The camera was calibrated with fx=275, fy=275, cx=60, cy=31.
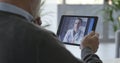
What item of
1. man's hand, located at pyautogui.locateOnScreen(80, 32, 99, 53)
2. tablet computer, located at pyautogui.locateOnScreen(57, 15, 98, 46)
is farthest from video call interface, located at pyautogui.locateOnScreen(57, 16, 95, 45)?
man's hand, located at pyautogui.locateOnScreen(80, 32, 99, 53)

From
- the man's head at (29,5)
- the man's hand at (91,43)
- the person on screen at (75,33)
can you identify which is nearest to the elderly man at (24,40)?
the man's head at (29,5)

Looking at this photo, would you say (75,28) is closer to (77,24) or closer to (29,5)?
(77,24)

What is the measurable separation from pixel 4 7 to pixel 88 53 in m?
0.43

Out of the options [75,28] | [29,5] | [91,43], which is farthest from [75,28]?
[29,5]

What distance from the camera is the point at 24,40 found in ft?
2.70

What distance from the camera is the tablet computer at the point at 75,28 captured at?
1460mm

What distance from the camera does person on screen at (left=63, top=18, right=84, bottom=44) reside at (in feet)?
4.79

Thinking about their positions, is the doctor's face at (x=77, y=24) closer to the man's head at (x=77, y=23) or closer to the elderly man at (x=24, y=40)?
the man's head at (x=77, y=23)

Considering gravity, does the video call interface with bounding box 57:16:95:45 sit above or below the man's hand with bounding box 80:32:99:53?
above

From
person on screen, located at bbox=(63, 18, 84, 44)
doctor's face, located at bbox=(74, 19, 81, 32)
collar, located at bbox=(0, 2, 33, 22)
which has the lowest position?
person on screen, located at bbox=(63, 18, 84, 44)

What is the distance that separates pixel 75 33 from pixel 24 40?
2.28 ft

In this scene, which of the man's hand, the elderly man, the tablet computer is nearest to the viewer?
the elderly man

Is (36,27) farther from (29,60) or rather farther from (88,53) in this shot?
(88,53)

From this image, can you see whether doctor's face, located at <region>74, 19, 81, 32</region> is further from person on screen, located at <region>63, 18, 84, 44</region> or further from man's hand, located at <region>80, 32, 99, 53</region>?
man's hand, located at <region>80, 32, 99, 53</region>
